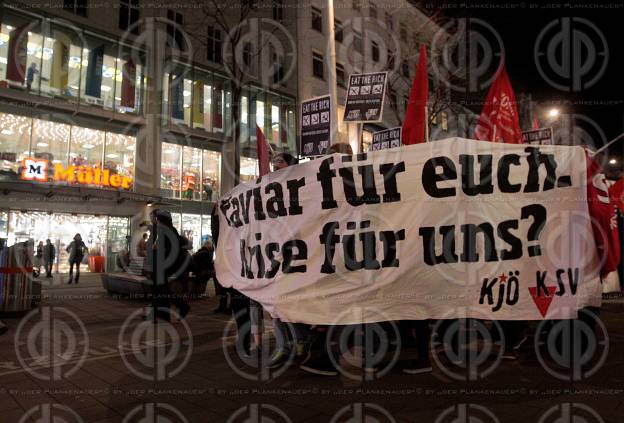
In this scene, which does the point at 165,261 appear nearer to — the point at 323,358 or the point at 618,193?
the point at 323,358

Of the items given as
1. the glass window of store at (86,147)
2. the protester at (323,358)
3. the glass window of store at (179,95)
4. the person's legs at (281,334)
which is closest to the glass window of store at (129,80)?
the glass window of store at (179,95)

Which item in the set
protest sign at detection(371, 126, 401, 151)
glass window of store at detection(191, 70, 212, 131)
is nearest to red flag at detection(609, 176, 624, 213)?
protest sign at detection(371, 126, 401, 151)

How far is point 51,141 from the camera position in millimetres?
20938

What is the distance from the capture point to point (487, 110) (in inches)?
328

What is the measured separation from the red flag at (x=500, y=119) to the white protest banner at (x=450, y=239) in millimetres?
3250

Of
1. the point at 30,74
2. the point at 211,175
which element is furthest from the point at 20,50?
the point at 211,175

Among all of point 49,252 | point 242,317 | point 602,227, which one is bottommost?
point 242,317

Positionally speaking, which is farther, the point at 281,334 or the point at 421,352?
the point at 281,334

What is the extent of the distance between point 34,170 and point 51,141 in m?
1.66

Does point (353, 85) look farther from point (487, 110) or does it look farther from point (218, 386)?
point (218, 386)

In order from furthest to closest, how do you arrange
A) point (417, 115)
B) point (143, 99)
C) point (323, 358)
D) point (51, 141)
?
point (143, 99)
point (51, 141)
point (417, 115)
point (323, 358)

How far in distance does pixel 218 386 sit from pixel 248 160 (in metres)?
24.3

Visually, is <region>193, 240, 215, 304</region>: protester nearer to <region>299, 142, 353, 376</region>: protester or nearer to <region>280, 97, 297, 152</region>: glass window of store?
<region>299, 142, 353, 376</region>: protester

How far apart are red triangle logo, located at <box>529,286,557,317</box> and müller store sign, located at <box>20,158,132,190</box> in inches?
795
